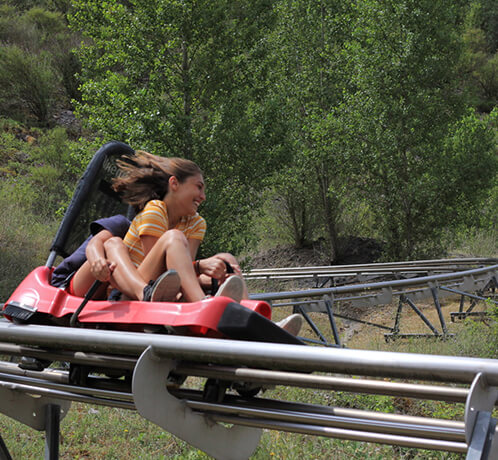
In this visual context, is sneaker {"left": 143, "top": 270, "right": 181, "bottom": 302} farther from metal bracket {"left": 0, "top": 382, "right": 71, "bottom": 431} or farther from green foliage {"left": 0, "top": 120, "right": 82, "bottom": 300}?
green foliage {"left": 0, "top": 120, "right": 82, "bottom": 300}

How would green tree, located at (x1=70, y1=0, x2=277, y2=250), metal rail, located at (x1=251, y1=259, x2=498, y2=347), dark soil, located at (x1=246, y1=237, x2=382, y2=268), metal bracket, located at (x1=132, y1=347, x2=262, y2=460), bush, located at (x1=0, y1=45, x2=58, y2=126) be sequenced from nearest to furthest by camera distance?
metal bracket, located at (x1=132, y1=347, x2=262, y2=460) < metal rail, located at (x1=251, y1=259, x2=498, y2=347) < green tree, located at (x1=70, y1=0, x2=277, y2=250) < dark soil, located at (x1=246, y1=237, x2=382, y2=268) < bush, located at (x1=0, y1=45, x2=58, y2=126)

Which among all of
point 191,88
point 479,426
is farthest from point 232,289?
point 191,88

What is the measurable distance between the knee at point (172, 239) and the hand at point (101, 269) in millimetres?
242

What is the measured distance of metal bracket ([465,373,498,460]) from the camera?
1276mm

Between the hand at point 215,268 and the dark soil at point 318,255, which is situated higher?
the hand at point 215,268

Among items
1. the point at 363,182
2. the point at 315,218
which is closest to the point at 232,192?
the point at 363,182

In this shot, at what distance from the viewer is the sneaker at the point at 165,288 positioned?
2.41 meters

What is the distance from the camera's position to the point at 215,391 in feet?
6.62

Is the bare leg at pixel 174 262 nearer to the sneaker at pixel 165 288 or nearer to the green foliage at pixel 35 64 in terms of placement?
the sneaker at pixel 165 288

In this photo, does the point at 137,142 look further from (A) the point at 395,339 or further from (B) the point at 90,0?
(A) the point at 395,339

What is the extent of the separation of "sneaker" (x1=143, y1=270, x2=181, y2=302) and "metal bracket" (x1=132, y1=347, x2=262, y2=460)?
55 cm

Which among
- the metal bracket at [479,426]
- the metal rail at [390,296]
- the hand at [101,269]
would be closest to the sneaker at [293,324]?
the hand at [101,269]

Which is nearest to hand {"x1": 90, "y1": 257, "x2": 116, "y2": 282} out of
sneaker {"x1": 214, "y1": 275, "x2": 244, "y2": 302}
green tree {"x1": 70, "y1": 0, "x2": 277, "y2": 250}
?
sneaker {"x1": 214, "y1": 275, "x2": 244, "y2": 302}

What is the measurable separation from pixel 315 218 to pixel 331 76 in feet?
15.1
